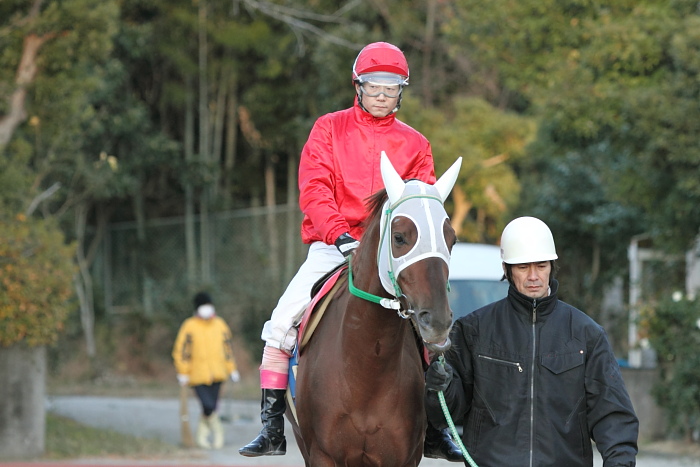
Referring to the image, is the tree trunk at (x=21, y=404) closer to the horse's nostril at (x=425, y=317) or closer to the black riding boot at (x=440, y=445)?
the black riding boot at (x=440, y=445)

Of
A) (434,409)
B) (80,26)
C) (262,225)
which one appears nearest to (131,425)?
(80,26)

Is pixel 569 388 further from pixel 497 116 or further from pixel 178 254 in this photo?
pixel 178 254

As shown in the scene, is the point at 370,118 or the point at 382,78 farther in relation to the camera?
the point at 370,118

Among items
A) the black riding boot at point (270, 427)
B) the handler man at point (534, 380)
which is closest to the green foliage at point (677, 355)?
the black riding boot at point (270, 427)

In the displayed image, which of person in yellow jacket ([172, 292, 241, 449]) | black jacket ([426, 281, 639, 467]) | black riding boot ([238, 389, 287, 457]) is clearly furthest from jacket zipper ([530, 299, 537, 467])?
person in yellow jacket ([172, 292, 241, 449])

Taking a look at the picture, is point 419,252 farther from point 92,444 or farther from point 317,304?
point 92,444

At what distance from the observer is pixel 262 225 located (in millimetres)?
27031

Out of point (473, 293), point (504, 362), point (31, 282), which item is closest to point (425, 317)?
point (504, 362)

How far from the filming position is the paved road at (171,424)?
13203mm

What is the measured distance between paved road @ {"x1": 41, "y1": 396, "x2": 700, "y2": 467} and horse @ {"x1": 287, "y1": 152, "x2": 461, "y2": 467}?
6.87 m

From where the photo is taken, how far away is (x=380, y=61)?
20.2 feet

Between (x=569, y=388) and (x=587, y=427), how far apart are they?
21 cm

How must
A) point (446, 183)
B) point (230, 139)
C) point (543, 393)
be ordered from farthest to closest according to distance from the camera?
point (230, 139) < point (446, 183) < point (543, 393)

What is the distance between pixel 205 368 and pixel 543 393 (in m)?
9.93
